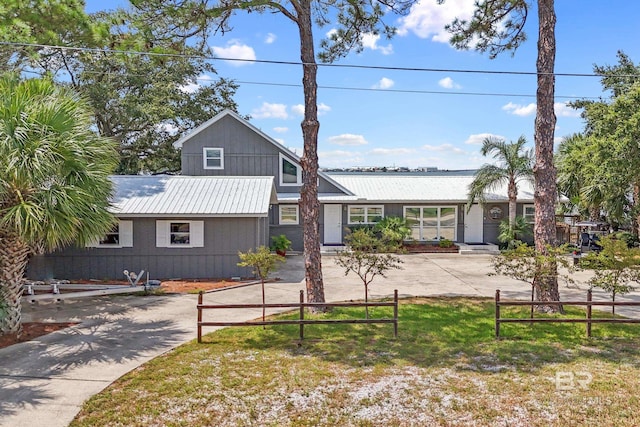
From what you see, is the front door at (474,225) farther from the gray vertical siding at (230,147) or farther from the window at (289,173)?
the gray vertical siding at (230,147)

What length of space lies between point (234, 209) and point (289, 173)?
8427 millimetres

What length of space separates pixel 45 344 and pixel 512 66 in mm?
13505

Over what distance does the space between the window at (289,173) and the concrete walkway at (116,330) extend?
6465 millimetres

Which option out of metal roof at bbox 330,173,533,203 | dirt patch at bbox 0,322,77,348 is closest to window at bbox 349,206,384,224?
metal roof at bbox 330,173,533,203

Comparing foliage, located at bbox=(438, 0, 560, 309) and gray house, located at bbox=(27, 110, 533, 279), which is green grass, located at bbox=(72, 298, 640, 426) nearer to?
foliage, located at bbox=(438, 0, 560, 309)

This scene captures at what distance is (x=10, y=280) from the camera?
779 cm

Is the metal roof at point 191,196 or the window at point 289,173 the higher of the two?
the window at point 289,173

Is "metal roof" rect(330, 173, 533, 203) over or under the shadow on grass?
over

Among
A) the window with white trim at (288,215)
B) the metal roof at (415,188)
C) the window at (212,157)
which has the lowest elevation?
the window with white trim at (288,215)

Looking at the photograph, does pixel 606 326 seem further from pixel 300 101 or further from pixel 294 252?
pixel 294 252

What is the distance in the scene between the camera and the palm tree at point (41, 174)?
7.03 metres

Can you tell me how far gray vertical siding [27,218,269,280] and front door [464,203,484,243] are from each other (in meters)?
13.5

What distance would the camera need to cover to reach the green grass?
4.88 m

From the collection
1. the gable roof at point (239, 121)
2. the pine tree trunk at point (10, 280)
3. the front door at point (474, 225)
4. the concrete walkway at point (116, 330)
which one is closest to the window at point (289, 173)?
the gable roof at point (239, 121)
